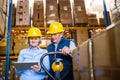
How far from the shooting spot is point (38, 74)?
13.8ft

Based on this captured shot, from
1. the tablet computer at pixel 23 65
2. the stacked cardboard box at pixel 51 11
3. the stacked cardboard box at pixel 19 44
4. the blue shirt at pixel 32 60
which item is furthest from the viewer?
the stacked cardboard box at pixel 19 44

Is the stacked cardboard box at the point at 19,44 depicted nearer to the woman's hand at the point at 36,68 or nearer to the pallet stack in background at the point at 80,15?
the pallet stack in background at the point at 80,15

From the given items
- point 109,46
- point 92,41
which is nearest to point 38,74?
point 92,41

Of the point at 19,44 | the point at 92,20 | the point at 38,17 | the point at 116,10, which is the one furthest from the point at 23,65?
the point at 92,20

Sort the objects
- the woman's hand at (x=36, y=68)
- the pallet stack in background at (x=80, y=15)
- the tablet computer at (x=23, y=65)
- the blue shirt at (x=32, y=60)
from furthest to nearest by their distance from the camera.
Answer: the pallet stack in background at (x=80, y=15) → the blue shirt at (x=32, y=60) → the woman's hand at (x=36, y=68) → the tablet computer at (x=23, y=65)

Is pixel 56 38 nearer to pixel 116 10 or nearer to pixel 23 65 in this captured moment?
pixel 23 65

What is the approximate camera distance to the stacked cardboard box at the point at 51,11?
789 cm

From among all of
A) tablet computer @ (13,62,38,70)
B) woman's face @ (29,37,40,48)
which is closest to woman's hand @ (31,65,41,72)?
tablet computer @ (13,62,38,70)

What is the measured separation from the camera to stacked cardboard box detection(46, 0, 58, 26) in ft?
25.9

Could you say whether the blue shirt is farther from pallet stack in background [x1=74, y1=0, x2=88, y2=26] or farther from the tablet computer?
pallet stack in background [x1=74, y1=0, x2=88, y2=26]

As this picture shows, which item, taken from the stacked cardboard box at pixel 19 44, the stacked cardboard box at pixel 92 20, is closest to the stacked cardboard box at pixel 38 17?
the stacked cardboard box at pixel 19 44

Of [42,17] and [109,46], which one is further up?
[42,17]

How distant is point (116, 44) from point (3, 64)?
7.15 m

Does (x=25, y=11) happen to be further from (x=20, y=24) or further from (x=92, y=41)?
(x=92, y=41)
